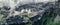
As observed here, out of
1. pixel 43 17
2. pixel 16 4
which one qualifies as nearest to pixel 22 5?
pixel 16 4

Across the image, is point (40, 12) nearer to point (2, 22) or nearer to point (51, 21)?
point (51, 21)

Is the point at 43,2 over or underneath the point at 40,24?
over

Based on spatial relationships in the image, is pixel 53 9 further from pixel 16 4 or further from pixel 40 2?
pixel 16 4

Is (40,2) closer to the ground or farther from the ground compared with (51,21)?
farther from the ground

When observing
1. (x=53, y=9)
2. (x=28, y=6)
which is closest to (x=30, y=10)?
(x=28, y=6)

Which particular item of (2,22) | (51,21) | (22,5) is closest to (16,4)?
(22,5)

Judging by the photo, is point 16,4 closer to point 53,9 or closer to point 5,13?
point 5,13

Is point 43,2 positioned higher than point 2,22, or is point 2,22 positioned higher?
point 43,2
